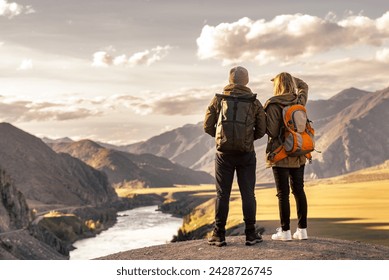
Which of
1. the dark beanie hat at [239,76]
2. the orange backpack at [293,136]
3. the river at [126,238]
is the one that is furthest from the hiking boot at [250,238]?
the river at [126,238]

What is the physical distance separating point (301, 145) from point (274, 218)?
52.2 meters

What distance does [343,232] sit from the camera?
3828 cm

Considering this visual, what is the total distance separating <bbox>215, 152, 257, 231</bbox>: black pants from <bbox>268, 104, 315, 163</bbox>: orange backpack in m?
0.60

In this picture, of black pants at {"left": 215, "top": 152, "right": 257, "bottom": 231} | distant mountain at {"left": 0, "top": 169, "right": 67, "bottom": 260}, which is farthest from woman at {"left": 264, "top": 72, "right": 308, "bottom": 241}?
distant mountain at {"left": 0, "top": 169, "right": 67, "bottom": 260}

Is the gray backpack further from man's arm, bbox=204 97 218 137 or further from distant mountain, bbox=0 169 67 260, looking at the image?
distant mountain, bbox=0 169 67 260

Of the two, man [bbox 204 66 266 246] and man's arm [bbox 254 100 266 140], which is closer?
man [bbox 204 66 266 246]

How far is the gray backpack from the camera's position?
477 inches

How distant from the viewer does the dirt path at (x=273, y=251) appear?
12.3 m

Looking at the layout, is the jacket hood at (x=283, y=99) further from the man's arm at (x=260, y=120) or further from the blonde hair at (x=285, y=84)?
the man's arm at (x=260, y=120)

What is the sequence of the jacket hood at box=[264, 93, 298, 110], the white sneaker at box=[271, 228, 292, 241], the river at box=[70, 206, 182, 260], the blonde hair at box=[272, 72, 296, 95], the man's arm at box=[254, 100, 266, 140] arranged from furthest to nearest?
the river at box=[70, 206, 182, 260] < the white sneaker at box=[271, 228, 292, 241] < the blonde hair at box=[272, 72, 296, 95] < the jacket hood at box=[264, 93, 298, 110] < the man's arm at box=[254, 100, 266, 140]

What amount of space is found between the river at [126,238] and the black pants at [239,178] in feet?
221

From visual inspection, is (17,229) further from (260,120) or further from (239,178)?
(260,120)
